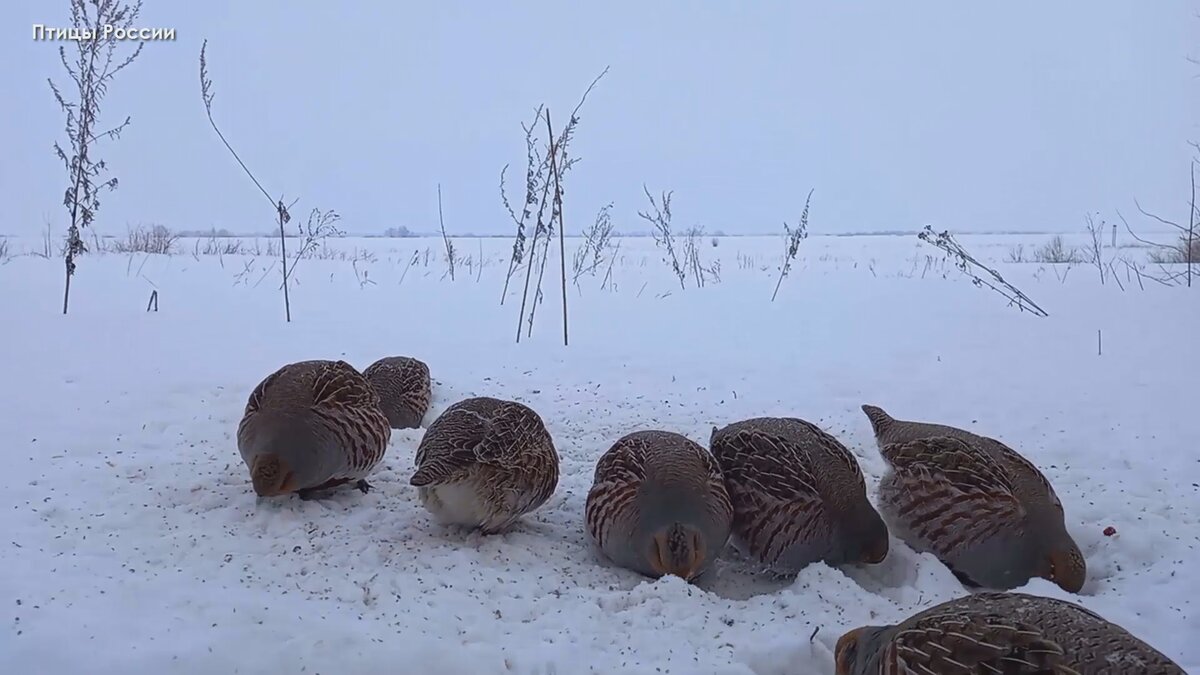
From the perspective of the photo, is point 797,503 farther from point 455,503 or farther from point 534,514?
point 455,503

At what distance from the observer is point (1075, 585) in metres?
3.73

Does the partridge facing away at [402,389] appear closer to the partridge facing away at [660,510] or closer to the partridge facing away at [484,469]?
the partridge facing away at [484,469]

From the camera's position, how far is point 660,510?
392 cm

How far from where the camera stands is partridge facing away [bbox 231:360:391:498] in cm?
416

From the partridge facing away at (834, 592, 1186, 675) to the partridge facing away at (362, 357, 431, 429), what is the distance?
398cm

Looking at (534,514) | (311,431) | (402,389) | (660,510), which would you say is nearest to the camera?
(660,510)

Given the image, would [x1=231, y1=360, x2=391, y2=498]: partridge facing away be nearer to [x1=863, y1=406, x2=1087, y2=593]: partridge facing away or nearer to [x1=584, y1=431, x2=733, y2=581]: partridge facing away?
[x1=584, y1=431, x2=733, y2=581]: partridge facing away

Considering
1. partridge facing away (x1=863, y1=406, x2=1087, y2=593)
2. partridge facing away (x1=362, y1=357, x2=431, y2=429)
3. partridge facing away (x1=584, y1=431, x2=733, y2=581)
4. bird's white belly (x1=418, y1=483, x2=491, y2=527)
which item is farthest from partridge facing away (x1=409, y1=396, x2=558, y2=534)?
partridge facing away (x1=863, y1=406, x2=1087, y2=593)

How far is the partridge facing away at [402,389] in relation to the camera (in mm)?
6074

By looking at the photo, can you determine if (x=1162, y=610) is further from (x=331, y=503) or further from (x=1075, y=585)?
(x=331, y=503)

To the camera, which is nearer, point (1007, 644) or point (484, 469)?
point (1007, 644)

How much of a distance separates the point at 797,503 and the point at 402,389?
319 centimetres

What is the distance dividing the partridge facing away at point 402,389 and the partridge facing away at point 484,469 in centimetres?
167

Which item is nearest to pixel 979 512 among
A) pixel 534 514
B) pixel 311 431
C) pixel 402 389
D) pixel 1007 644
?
pixel 1007 644
